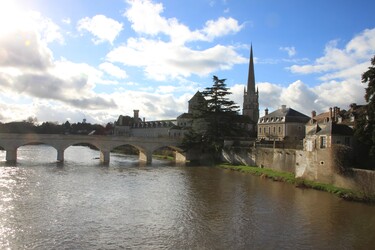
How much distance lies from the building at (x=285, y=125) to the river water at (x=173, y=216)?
26368mm

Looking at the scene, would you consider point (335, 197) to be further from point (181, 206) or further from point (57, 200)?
point (57, 200)

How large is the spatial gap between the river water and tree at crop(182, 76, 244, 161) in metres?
20.5

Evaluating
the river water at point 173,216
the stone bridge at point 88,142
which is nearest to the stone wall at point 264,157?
the river water at point 173,216

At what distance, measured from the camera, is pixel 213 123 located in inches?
1912

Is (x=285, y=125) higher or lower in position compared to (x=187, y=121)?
lower

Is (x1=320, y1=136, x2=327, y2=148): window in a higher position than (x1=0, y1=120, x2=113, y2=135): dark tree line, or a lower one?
lower

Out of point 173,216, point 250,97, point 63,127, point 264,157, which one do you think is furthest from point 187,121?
point 173,216

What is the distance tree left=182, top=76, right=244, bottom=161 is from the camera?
48.2 m

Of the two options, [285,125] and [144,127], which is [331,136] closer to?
[285,125]

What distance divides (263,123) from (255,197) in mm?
36240

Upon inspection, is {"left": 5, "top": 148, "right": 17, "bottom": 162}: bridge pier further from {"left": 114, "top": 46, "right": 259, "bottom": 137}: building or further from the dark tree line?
the dark tree line

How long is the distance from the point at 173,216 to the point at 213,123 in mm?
31348

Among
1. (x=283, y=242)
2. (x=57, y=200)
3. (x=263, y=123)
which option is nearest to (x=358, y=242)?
(x=283, y=242)

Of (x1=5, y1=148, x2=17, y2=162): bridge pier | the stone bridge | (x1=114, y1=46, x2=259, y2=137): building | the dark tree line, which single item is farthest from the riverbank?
A: the dark tree line
